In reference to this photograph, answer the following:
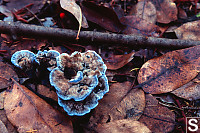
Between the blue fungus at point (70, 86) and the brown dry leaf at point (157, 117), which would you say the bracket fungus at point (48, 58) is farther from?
the brown dry leaf at point (157, 117)

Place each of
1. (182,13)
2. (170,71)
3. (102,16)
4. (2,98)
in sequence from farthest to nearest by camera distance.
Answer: (182,13), (102,16), (170,71), (2,98)

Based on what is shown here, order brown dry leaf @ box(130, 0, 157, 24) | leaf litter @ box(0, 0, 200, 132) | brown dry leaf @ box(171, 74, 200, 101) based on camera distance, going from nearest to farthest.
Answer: leaf litter @ box(0, 0, 200, 132) → brown dry leaf @ box(171, 74, 200, 101) → brown dry leaf @ box(130, 0, 157, 24)

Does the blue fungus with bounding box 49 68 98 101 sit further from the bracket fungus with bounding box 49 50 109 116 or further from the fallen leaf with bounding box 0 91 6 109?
the fallen leaf with bounding box 0 91 6 109

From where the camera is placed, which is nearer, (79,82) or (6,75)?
(79,82)

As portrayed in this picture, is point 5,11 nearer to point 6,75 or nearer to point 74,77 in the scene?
point 6,75

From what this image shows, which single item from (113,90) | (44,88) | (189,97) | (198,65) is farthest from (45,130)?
(198,65)

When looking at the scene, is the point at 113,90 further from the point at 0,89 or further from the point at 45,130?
the point at 0,89

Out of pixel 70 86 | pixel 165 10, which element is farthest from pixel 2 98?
pixel 165 10

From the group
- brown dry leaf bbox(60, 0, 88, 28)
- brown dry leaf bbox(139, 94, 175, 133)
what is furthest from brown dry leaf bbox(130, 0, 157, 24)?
brown dry leaf bbox(139, 94, 175, 133)
